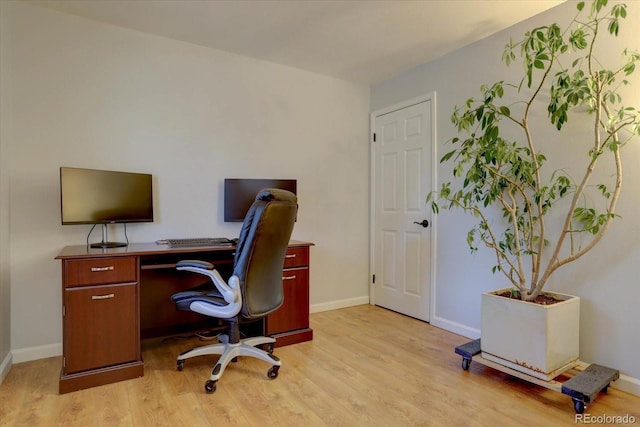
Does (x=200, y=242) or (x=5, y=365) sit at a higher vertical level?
(x=200, y=242)

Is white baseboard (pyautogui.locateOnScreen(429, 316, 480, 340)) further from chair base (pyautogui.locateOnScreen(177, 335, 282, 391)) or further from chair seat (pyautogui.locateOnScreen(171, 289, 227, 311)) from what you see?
chair seat (pyautogui.locateOnScreen(171, 289, 227, 311))

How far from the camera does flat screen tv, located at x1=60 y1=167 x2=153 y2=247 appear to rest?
2.38 meters

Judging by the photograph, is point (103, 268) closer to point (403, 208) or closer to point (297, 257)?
point (297, 257)

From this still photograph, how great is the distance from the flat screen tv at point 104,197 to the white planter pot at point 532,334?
2.54 m

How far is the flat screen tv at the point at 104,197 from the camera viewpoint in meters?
2.38

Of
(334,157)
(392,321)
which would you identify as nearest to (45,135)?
(334,157)

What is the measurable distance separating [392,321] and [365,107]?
7.61 feet

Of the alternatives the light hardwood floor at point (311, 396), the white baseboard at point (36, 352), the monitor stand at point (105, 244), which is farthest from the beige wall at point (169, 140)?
the light hardwood floor at point (311, 396)

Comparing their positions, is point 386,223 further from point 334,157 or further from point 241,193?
point 241,193

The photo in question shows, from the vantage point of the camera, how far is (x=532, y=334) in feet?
6.99

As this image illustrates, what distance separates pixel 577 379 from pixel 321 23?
2.84 meters

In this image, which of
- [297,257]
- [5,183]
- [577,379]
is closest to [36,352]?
[5,183]

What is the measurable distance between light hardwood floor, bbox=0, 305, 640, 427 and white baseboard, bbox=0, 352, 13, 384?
53 mm

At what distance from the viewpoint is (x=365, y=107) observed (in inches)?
160
